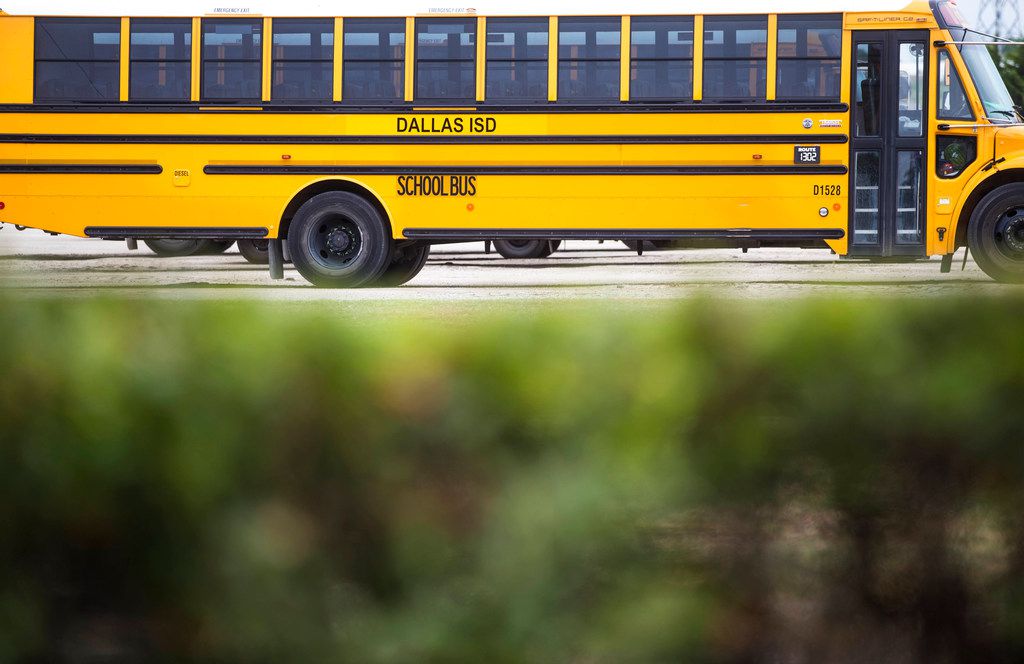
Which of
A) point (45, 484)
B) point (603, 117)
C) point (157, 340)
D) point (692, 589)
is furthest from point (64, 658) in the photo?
point (603, 117)

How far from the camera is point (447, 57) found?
41.7 feet

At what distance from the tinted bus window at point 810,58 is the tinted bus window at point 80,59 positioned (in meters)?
5.76

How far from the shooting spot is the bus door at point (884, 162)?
41.5 feet

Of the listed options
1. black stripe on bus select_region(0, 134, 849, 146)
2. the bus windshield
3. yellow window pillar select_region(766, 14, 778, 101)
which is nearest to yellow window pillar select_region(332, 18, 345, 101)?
black stripe on bus select_region(0, 134, 849, 146)

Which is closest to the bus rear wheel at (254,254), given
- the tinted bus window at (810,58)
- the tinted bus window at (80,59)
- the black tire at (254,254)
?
the black tire at (254,254)

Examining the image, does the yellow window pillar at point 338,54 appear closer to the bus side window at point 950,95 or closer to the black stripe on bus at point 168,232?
the black stripe on bus at point 168,232

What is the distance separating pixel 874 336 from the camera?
258 centimetres

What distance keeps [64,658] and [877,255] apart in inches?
427

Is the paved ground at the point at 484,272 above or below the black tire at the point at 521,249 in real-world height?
below

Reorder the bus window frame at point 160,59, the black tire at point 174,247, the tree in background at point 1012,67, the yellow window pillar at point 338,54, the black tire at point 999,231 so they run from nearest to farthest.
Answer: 1. the black tire at point 999,231
2. the yellow window pillar at point 338,54
3. the bus window frame at point 160,59
4. the tree in background at point 1012,67
5. the black tire at point 174,247

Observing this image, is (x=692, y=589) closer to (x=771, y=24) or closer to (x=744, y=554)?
(x=744, y=554)

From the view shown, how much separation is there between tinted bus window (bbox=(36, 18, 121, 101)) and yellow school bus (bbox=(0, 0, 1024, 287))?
2cm

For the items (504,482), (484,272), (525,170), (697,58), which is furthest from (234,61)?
(504,482)

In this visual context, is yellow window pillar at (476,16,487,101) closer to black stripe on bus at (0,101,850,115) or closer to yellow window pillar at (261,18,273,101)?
black stripe on bus at (0,101,850,115)
